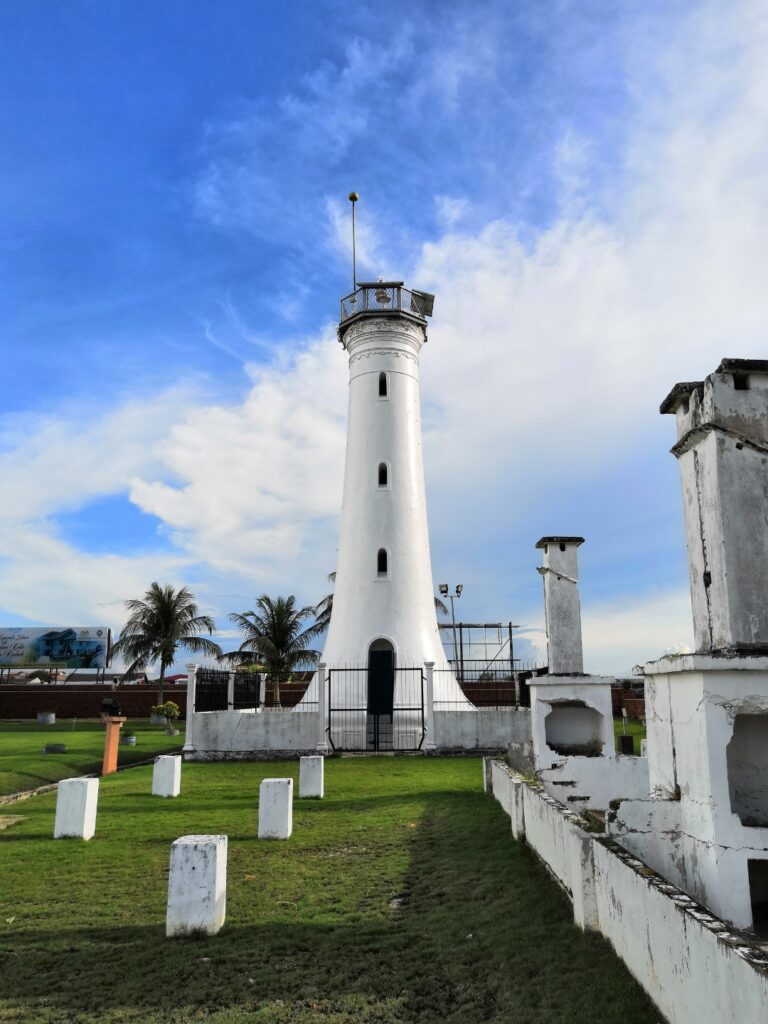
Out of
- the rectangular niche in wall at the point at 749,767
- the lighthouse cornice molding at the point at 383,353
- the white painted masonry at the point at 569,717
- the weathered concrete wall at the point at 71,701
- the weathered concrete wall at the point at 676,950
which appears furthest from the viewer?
the weathered concrete wall at the point at 71,701

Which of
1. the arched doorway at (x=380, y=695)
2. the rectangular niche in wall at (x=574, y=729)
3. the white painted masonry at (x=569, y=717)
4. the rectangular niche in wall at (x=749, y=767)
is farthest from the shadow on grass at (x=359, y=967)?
the arched doorway at (x=380, y=695)

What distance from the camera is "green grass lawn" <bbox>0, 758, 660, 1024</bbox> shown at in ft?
15.4

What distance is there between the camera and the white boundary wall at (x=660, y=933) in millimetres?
3193

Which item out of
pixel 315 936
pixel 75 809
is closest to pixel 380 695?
pixel 75 809

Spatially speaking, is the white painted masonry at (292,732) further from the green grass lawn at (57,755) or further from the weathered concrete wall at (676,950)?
the weathered concrete wall at (676,950)

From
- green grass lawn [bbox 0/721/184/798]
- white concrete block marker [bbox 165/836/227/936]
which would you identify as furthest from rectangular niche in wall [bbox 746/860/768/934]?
green grass lawn [bbox 0/721/184/798]

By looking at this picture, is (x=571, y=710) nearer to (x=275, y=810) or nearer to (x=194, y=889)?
(x=275, y=810)

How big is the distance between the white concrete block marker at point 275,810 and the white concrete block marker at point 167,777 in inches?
161

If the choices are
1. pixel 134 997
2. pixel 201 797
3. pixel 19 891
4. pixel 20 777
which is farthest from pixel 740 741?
pixel 20 777

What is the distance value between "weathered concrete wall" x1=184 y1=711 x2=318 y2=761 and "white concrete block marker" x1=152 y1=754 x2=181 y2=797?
5588 mm

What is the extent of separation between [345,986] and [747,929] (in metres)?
2.55

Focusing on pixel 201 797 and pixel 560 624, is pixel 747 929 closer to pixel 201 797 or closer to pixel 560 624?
pixel 560 624

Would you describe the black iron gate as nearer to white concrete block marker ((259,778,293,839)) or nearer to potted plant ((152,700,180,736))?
white concrete block marker ((259,778,293,839))

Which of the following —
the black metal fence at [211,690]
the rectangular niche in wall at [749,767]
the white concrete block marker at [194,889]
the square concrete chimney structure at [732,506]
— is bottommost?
the white concrete block marker at [194,889]
